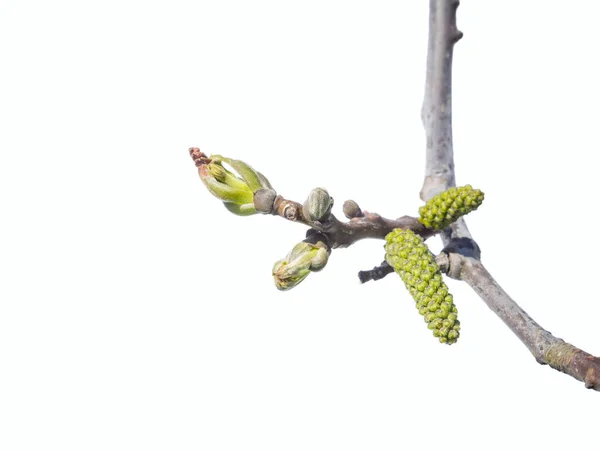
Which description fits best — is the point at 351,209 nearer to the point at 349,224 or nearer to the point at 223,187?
the point at 349,224

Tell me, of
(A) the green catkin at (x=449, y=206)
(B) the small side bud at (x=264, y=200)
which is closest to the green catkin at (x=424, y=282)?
(A) the green catkin at (x=449, y=206)

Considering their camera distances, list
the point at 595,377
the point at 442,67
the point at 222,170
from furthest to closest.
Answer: the point at 442,67, the point at 222,170, the point at 595,377

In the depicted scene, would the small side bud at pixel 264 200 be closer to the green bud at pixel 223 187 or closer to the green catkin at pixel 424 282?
the green bud at pixel 223 187

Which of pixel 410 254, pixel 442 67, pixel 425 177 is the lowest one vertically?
pixel 410 254

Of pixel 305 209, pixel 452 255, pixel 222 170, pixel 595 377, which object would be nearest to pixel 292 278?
pixel 305 209

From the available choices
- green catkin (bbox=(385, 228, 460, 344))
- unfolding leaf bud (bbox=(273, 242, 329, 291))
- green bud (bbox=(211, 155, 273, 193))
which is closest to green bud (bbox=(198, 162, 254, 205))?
green bud (bbox=(211, 155, 273, 193))

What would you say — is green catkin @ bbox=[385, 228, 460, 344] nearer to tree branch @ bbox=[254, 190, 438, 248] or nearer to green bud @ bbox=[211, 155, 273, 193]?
tree branch @ bbox=[254, 190, 438, 248]

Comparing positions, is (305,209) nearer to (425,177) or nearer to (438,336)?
(438,336)
